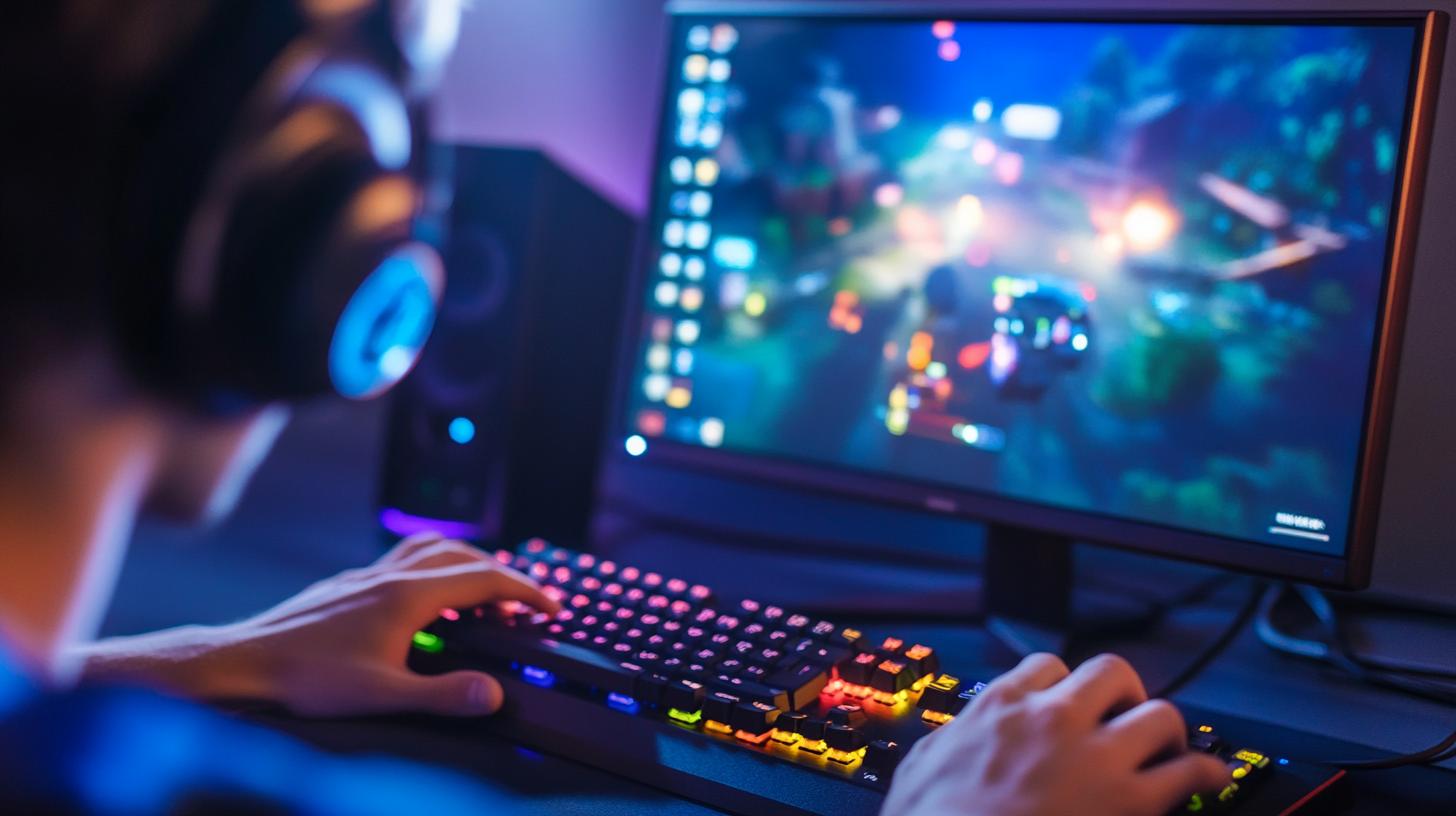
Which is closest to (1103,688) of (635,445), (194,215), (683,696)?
(683,696)

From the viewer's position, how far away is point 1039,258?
93cm

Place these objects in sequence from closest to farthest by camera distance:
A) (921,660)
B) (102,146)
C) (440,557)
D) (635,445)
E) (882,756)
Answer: (102,146) → (882,756) → (921,660) → (440,557) → (635,445)

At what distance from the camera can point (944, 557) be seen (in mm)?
1159

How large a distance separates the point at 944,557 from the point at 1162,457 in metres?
0.31

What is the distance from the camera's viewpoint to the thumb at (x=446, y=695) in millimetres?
748

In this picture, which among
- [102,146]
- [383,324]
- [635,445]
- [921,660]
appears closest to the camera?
[102,146]

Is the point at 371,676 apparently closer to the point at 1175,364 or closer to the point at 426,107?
the point at 426,107

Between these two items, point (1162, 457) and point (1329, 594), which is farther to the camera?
point (1329, 594)

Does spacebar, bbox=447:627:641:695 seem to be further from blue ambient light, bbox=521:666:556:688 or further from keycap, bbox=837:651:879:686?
keycap, bbox=837:651:879:686

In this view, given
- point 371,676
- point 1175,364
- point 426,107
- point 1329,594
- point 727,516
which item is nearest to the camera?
point 426,107

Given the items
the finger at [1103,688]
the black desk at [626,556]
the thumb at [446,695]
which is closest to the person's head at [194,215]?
the black desk at [626,556]

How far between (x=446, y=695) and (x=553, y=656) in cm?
7

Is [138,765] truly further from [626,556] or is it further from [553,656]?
[626,556]

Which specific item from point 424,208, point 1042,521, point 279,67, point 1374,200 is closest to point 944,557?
point 1042,521
